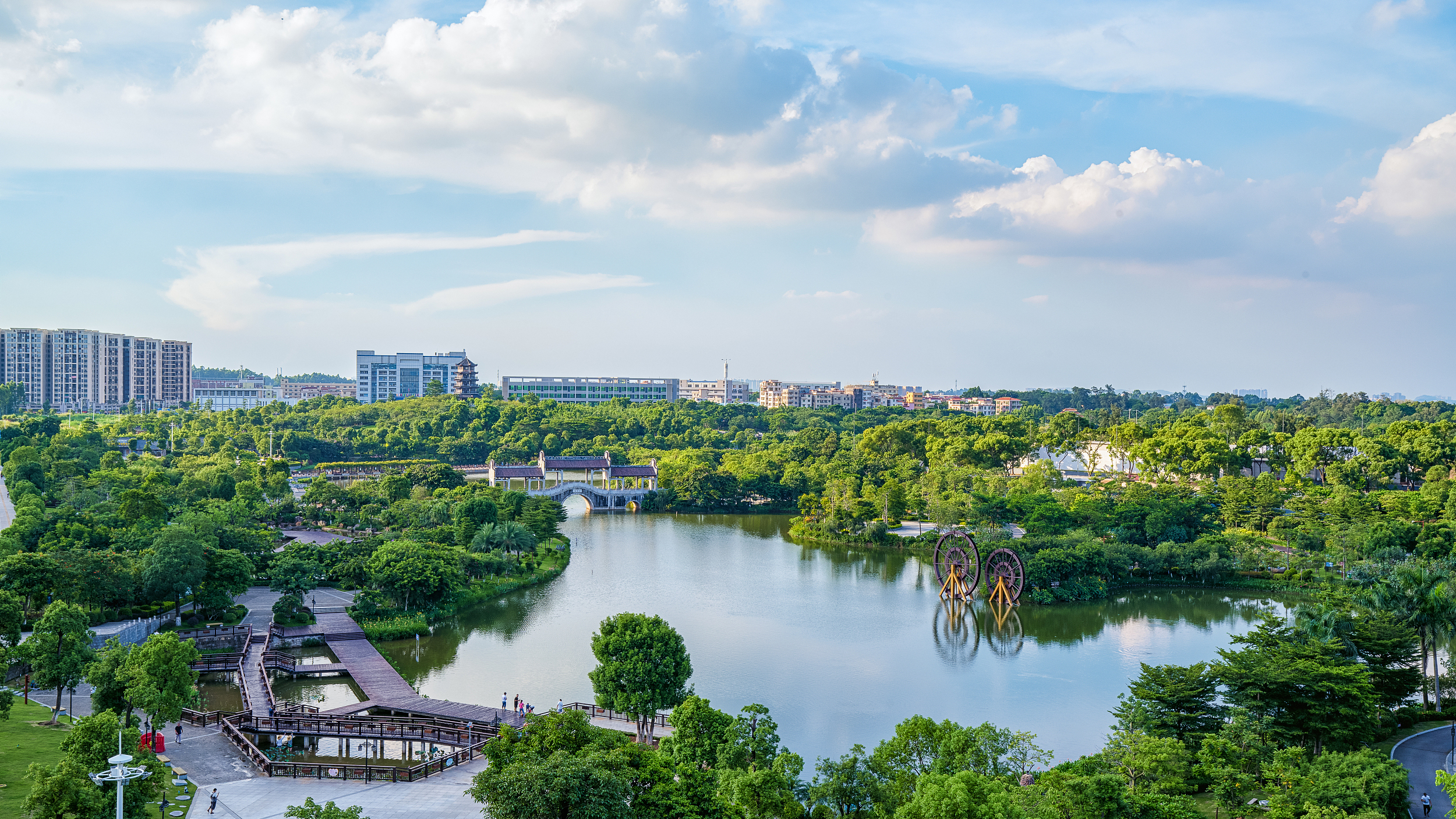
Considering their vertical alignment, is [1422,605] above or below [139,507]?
below

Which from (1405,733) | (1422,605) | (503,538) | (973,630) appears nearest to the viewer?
(1405,733)

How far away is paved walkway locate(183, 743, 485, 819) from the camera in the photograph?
1317 cm

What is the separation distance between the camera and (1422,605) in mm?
18672

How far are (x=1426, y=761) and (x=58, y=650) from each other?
21.9m

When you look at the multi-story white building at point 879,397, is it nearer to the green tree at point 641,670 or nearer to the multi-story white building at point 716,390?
the multi-story white building at point 716,390

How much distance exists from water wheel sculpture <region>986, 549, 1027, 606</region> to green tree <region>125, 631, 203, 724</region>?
69.6 feet

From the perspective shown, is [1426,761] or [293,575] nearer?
[1426,761]

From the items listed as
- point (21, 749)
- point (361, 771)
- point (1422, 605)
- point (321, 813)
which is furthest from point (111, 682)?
point (1422, 605)

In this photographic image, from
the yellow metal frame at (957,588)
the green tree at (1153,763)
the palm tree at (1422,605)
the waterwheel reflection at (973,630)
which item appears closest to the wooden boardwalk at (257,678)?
the green tree at (1153,763)

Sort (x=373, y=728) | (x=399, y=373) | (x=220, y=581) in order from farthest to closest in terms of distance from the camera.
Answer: (x=399, y=373) → (x=220, y=581) → (x=373, y=728)

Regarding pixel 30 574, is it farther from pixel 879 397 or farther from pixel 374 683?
pixel 879 397

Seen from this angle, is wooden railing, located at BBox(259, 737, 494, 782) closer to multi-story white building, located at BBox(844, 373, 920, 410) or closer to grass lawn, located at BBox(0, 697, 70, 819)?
grass lawn, located at BBox(0, 697, 70, 819)

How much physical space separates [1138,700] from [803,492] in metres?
34.5

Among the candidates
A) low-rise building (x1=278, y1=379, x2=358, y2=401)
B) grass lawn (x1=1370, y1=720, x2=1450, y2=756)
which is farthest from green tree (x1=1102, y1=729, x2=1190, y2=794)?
low-rise building (x1=278, y1=379, x2=358, y2=401)
